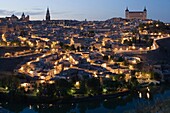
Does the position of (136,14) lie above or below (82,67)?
above

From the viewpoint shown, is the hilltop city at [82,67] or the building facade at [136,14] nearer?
the hilltop city at [82,67]

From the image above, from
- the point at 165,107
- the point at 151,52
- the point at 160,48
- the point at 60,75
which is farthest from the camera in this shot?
the point at 160,48

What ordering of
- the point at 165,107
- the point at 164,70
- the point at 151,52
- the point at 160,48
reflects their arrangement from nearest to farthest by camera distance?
1. the point at 165,107
2. the point at 164,70
3. the point at 151,52
4. the point at 160,48

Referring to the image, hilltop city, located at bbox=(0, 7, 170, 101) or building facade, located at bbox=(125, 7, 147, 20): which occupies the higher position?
building facade, located at bbox=(125, 7, 147, 20)

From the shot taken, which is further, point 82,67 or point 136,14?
point 136,14

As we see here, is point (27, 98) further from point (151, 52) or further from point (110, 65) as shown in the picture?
point (151, 52)

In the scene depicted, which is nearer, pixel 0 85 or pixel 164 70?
pixel 0 85

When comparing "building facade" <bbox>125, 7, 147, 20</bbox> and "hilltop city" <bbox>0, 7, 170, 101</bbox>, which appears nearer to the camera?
"hilltop city" <bbox>0, 7, 170, 101</bbox>

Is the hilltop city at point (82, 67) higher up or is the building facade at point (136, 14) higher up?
the building facade at point (136, 14)

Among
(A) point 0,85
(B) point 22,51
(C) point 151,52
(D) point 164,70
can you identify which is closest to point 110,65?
(D) point 164,70

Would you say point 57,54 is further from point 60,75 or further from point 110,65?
point 60,75
